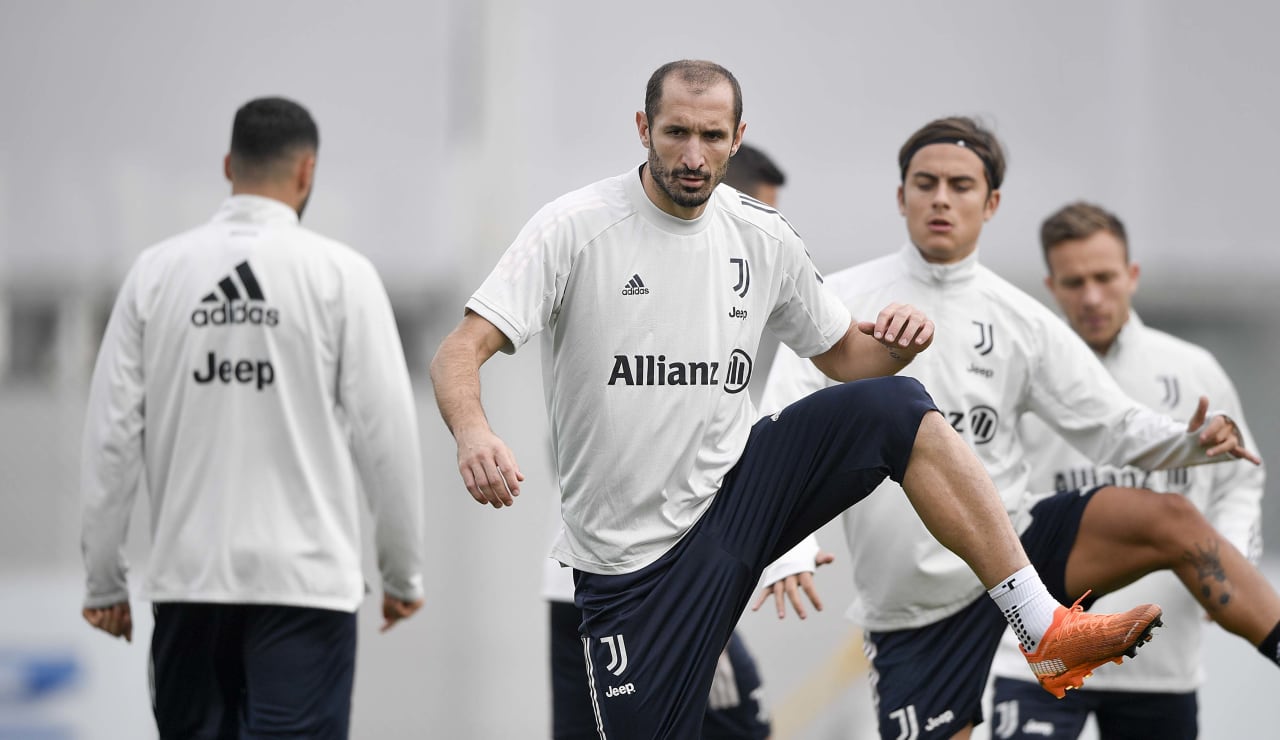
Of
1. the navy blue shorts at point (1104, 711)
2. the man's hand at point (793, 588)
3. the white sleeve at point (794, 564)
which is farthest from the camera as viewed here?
the navy blue shorts at point (1104, 711)

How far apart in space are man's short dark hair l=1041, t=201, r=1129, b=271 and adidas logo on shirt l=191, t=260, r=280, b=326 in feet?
9.05

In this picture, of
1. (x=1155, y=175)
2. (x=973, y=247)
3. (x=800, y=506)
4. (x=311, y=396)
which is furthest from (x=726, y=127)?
(x=1155, y=175)

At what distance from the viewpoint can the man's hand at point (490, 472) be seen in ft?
9.82

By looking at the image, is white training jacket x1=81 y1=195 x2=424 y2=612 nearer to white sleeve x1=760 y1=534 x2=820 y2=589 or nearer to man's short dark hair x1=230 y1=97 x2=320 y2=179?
man's short dark hair x1=230 y1=97 x2=320 y2=179

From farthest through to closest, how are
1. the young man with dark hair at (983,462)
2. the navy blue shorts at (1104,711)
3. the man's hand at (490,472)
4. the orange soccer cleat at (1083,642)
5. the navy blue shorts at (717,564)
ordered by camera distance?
the navy blue shorts at (1104,711)
the young man with dark hair at (983,462)
the navy blue shorts at (717,564)
the orange soccer cleat at (1083,642)
the man's hand at (490,472)

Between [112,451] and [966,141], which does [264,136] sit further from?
[966,141]

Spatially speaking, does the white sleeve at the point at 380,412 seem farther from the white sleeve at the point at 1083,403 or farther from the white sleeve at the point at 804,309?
the white sleeve at the point at 1083,403

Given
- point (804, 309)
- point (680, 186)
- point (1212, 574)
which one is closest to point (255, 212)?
point (680, 186)

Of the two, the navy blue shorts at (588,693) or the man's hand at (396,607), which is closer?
A: the man's hand at (396,607)

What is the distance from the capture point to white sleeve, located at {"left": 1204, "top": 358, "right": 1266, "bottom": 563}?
16.9 ft

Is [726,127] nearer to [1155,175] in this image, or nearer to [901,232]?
[901,232]

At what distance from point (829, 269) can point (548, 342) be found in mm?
6543

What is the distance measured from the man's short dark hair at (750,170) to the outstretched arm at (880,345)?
1325 mm

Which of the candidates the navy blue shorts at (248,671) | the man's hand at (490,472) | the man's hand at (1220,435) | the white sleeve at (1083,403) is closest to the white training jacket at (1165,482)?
the white sleeve at (1083,403)
